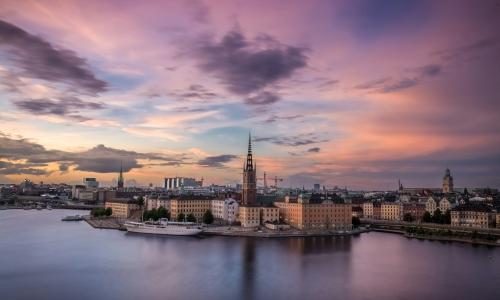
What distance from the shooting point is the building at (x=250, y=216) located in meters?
36.4

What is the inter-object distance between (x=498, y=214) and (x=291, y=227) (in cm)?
1405

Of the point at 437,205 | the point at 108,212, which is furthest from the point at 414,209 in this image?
the point at 108,212

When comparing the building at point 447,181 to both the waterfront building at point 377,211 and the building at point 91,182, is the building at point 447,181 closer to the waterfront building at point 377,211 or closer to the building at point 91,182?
the waterfront building at point 377,211

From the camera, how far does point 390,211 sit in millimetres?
45094

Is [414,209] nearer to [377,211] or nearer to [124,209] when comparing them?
[377,211]

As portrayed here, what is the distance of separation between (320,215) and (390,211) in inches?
483

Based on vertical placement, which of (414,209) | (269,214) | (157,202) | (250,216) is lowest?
(250,216)

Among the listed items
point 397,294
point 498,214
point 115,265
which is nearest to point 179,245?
point 115,265

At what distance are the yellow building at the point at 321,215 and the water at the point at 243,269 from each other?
546cm

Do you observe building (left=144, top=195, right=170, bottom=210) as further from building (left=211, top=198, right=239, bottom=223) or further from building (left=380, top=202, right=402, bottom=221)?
building (left=380, top=202, right=402, bottom=221)

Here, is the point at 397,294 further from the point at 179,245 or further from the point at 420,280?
the point at 179,245

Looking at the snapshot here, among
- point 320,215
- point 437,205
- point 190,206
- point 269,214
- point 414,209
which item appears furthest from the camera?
point 414,209

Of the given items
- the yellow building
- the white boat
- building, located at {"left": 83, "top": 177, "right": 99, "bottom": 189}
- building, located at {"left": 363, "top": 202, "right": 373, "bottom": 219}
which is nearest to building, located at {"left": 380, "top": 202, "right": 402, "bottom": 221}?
building, located at {"left": 363, "top": 202, "right": 373, "bottom": 219}

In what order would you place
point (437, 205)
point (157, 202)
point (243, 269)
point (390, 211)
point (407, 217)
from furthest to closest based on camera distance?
point (390, 211)
point (157, 202)
point (437, 205)
point (407, 217)
point (243, 269)
